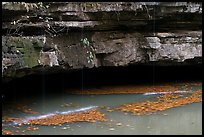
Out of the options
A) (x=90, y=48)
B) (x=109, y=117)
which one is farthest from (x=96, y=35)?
(x=109, y=117)

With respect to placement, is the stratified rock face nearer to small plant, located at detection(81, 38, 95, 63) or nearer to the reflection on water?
small plant, located at detection(81, 38, 95, 63)

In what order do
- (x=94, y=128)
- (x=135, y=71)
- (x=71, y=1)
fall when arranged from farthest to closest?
(x=135, y=71) → (x=71, y=1) → (x=94, y=128)

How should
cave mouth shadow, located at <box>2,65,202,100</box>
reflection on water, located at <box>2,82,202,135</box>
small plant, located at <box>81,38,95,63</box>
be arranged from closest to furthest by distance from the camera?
reflection on water, located at <box>2,82,202,135</box>
small plant, located at <box>81,38,95,63</box>
cave mouth shadow, located at <box>2,65,202,100</box>

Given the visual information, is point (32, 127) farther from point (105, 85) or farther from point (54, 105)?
point (105, 85)

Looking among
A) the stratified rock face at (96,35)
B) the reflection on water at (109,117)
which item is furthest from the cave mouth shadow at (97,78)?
the stratified rock face at (96,35)

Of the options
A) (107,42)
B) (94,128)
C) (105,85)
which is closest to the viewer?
(94,128)

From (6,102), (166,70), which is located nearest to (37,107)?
(6,102)

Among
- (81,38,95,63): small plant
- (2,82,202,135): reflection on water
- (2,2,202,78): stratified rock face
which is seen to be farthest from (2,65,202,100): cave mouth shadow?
(81,38,95,63): small plant

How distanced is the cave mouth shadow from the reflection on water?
110 cm

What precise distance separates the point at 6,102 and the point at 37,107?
0.97 meters

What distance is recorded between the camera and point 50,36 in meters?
8.26

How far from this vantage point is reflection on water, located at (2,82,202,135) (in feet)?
22.0

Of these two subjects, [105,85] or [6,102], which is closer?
[6,102]

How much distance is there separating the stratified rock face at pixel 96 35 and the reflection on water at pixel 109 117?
88 cm
